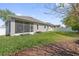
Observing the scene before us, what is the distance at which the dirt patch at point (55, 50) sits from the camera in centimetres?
276

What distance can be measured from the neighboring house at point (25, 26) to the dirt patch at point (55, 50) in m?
0.21

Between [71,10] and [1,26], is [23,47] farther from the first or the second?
[71,10]

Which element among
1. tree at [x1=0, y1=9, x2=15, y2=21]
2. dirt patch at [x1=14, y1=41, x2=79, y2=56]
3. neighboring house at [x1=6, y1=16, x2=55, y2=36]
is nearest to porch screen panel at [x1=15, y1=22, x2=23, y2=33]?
neighboring house at [x1=6, y1=16, x2=55, y2=36]

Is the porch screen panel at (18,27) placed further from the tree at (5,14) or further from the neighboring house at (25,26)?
the tree at (5,14)

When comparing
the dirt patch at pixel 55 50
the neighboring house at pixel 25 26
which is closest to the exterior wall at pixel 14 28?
the neighboring house at pixel 25 26

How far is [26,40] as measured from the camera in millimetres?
2811

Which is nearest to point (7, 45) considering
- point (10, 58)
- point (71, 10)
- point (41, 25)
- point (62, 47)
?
point (10, 58)

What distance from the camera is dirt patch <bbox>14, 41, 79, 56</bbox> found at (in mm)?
2762

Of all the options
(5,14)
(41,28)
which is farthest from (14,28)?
(41,28)

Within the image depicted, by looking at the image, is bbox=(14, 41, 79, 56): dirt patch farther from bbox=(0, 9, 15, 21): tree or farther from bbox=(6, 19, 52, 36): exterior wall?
bbox=(0, 9, 15, 21): tree

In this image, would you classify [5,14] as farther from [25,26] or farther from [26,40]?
[26,40]

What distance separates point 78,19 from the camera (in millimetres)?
2793

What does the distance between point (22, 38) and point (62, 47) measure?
0.49m

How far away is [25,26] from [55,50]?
0.46 m
